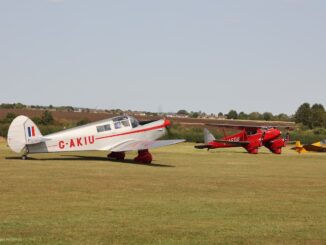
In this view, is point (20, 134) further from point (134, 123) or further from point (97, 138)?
point (134, 123)

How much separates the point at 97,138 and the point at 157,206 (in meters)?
13.6

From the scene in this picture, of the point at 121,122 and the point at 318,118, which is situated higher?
the point at 121,122

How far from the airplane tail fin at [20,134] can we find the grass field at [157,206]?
7.60 feet

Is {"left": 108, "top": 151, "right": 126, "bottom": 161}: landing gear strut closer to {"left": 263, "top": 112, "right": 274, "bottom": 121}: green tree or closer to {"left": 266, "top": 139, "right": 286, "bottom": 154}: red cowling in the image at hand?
{"left": 266, "top": 139, "right": 286, "bottom": 154}: red cowling

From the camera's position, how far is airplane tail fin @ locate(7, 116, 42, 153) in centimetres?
Answer: 2383

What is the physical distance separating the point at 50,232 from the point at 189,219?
2669 mm

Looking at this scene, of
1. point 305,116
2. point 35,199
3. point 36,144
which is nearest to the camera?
point 35,199

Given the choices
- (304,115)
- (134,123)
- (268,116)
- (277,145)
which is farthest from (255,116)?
(134,123)

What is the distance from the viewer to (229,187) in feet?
54.8

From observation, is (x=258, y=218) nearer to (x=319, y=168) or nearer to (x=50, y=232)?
(x=50, y=232)

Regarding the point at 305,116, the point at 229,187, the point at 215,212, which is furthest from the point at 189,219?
the point at 305,116

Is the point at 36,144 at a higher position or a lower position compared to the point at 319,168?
higher

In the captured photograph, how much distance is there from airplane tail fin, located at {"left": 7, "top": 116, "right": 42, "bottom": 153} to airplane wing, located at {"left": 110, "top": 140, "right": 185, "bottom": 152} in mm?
3720

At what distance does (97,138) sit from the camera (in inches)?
1018
